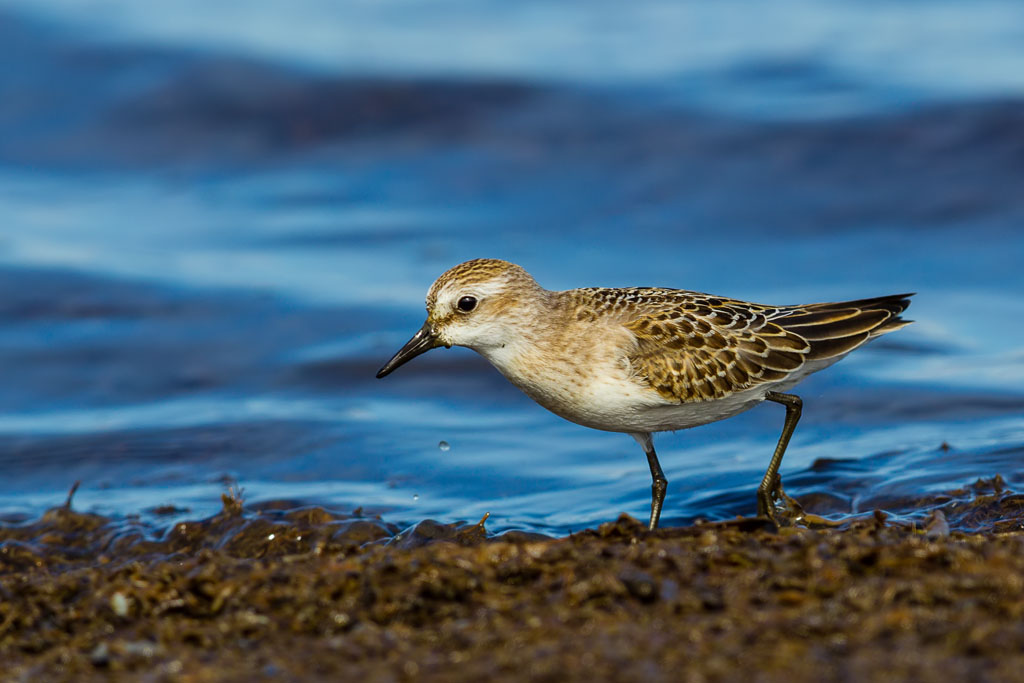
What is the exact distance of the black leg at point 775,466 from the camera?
7211 millimetres

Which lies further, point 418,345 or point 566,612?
point 418,345

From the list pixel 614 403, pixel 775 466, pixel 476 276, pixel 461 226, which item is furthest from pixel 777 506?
pixel 461 226

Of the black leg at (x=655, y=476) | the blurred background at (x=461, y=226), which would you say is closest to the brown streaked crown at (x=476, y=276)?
the black leg at (x=655, y=476)

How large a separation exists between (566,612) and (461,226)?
9.90m

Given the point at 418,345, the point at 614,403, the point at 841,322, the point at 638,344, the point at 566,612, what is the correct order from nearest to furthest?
Answer: 1. the point at 566,612
2. the point at 614,403
3. the point at 638,344
4. the point at 418,345
5. the point at 841,322

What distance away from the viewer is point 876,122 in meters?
15.5

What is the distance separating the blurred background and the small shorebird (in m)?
1.08

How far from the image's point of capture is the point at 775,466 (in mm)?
7316

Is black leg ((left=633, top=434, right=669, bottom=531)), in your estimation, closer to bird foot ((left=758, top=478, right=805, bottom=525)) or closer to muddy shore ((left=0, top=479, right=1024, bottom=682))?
bird foot ((left=758, top=478, right=805, bottom=525))

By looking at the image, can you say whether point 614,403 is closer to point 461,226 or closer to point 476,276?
point 476,276

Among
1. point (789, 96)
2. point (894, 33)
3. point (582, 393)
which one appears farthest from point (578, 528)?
point (894, 33)

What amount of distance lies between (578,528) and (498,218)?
697cm

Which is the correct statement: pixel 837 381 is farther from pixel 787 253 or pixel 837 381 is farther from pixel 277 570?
pixel 277 570

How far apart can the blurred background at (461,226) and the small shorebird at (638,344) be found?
3.53 ft
